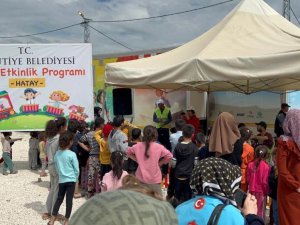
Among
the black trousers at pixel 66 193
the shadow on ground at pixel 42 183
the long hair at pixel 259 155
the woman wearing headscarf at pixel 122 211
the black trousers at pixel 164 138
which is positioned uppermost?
the woman wearing headscarf at pixel 122 211

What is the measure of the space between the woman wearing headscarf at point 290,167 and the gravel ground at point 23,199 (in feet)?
7.65

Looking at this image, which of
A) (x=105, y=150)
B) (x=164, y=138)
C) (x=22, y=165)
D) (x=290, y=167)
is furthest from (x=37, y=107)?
(x=290, y=167)

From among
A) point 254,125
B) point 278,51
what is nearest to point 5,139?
point 254,125

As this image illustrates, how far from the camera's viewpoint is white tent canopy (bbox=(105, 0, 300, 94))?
522cm

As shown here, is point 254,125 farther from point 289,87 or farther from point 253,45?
point 253,45

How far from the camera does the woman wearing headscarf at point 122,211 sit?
0.95 m

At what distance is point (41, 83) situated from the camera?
10.1 meters

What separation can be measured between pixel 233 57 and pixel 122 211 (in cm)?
479

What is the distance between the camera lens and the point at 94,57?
13.4 metres

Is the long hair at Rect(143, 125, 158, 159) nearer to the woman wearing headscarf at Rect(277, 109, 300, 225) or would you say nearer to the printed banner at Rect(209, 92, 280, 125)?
the woman wearing headscarf at Rect(277, 109, 300, 225)

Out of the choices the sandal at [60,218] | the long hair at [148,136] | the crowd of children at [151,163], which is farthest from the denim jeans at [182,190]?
the sandal at [60,218]

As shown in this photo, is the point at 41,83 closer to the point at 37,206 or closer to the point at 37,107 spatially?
the point at 37,107

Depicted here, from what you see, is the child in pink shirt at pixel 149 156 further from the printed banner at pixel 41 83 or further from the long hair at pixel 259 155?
the printed banner at pixel 41 83

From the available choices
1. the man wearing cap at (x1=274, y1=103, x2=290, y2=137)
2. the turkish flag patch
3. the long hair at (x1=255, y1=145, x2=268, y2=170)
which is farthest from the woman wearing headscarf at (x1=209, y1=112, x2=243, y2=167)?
the man wearing cap at (x1=274, y1=103, x2=290, y2=137)
